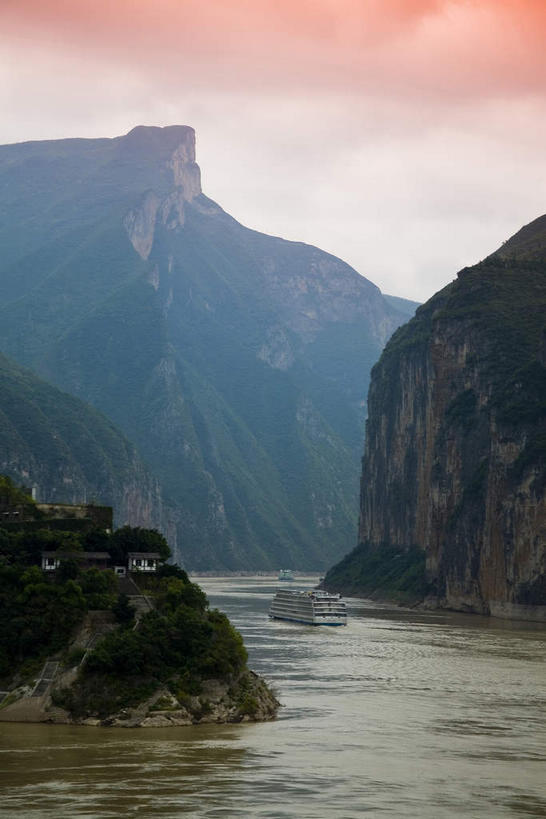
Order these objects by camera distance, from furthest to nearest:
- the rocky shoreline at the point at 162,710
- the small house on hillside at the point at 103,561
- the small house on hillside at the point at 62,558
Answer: the small house on hillside at the point at 103,561 < the small house on hillside at the point at 62,558 < the rocky shoreline at the point at 162,710

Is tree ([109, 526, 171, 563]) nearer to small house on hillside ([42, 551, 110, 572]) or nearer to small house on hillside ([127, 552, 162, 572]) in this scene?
small house on hillside ([127, 552, 162, 572])

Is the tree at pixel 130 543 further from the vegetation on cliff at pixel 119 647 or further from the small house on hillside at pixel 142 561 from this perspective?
the vegetation on cliff at pixel 119 647

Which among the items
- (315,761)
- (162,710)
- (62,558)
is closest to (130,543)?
(62,558)

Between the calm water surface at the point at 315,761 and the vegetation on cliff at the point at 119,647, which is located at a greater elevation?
the vegetation on cliff at the point at 119,647

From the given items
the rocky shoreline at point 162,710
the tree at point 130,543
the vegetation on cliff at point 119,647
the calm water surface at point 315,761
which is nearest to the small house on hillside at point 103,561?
the vegetation on cliff at point 119,647

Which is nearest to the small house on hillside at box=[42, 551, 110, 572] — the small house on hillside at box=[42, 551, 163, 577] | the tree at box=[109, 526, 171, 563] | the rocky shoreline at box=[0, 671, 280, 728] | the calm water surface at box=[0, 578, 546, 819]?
the small house on hillside at box=[42, 551, 163, 577]

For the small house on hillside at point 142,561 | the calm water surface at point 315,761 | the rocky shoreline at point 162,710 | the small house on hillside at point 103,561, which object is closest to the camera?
the calm water surface at point 315,761

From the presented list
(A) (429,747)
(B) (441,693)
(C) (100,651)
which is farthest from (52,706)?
(B) (441,693)

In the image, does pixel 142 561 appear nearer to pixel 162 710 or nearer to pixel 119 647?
pixel 119 647
